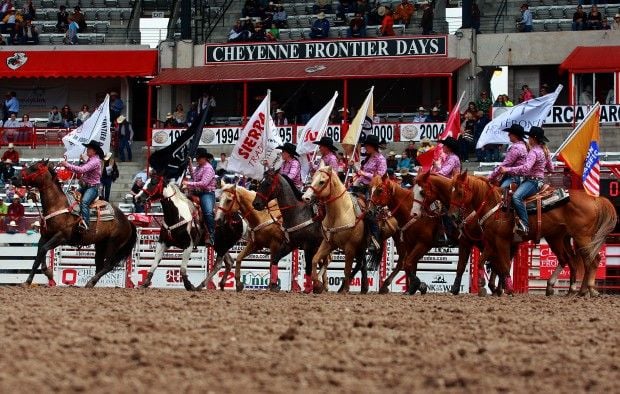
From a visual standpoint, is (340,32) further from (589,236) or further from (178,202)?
(589,236)

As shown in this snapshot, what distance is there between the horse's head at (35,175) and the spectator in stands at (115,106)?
17.4 meters

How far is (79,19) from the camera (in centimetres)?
Result: 4303

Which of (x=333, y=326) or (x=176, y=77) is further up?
(x=176, y=77)

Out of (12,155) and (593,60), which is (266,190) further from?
(12,155)

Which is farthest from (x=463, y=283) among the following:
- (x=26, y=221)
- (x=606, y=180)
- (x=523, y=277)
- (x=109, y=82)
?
(x=109, y=82)

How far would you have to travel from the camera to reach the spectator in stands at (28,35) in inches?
1684

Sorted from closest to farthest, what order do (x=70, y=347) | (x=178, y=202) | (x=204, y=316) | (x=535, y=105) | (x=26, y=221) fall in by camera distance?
1. (x=70, y=347)
2. (x=204, y=316)
3. (x=178, y=202)
4. (x=535, y=105)
5. (x=26, y=221)

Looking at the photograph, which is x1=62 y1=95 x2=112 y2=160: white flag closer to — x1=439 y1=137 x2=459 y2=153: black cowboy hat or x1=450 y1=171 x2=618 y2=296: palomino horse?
x1=439 y1=137 x2=459 y2=153: black cowboy hat

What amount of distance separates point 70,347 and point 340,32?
30007mm

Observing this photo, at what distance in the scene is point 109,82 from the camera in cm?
4375

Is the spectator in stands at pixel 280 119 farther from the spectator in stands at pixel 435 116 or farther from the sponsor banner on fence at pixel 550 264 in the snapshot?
the sponsor banner on fence at pixel 550 264

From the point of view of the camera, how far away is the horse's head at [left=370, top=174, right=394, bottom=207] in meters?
21.6

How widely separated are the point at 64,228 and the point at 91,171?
1.00m

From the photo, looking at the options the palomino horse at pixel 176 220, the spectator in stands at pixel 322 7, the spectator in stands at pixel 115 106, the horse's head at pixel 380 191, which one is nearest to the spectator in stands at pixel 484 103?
the spectator in stands at pixel 322 7
